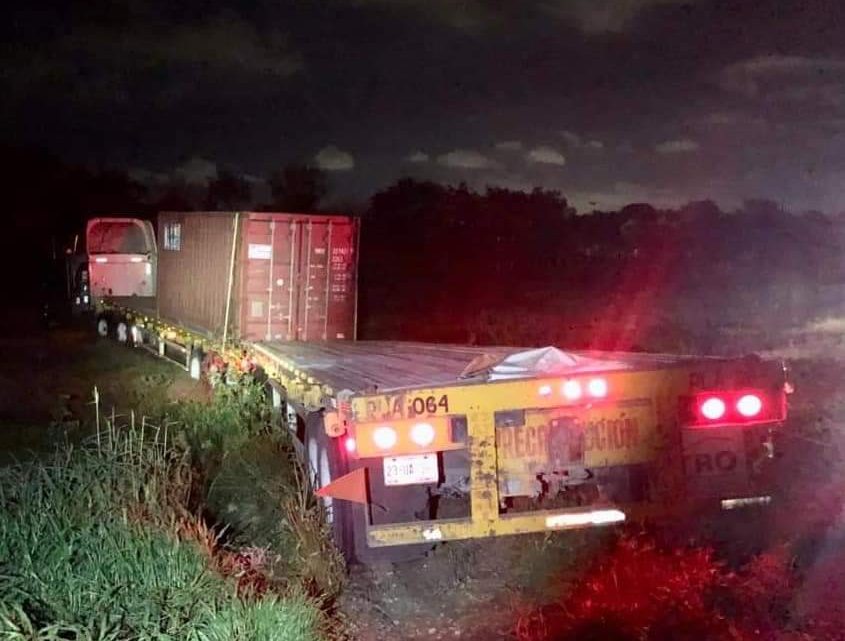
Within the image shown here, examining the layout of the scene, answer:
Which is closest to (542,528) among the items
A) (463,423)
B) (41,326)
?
(463,423)

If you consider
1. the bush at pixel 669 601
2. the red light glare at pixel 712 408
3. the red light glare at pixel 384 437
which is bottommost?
the bush at pixel 669 601

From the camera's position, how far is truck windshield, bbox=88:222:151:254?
23.0 m

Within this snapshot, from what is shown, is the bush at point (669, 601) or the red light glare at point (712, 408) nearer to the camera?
the bush at point (669, 601)

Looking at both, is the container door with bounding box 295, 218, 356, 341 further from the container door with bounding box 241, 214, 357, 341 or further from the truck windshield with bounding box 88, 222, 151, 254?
the truck windshield with bounding box 88, 222, 151, 254

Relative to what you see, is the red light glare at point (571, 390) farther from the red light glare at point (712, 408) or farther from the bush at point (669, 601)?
the bush at point (669, 601)

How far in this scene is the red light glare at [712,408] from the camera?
21.0 feet

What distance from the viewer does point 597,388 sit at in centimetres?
618

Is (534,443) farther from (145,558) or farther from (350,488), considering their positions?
(145,558)

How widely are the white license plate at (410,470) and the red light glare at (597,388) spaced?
3.48ft

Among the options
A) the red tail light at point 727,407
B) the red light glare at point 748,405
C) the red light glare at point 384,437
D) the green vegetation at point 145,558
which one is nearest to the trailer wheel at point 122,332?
the green vegetation at point 145,558

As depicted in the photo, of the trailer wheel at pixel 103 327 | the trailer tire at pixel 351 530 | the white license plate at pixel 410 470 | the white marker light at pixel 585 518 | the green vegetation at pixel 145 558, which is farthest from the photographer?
the trailer wheel at pixel 103 327

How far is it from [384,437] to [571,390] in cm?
116

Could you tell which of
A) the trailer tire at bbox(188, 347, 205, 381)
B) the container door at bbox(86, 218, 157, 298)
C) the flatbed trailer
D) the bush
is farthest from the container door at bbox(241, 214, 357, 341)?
the container door at bbox(86, 218, 157, 298)

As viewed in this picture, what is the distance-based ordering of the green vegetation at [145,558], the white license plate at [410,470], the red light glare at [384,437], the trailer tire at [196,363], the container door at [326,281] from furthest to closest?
the trailer tire at [196,363], the container door at [326,281], the white license plate at [410,470], the red light glare at [384,437], the green vegetation at [145,558]
